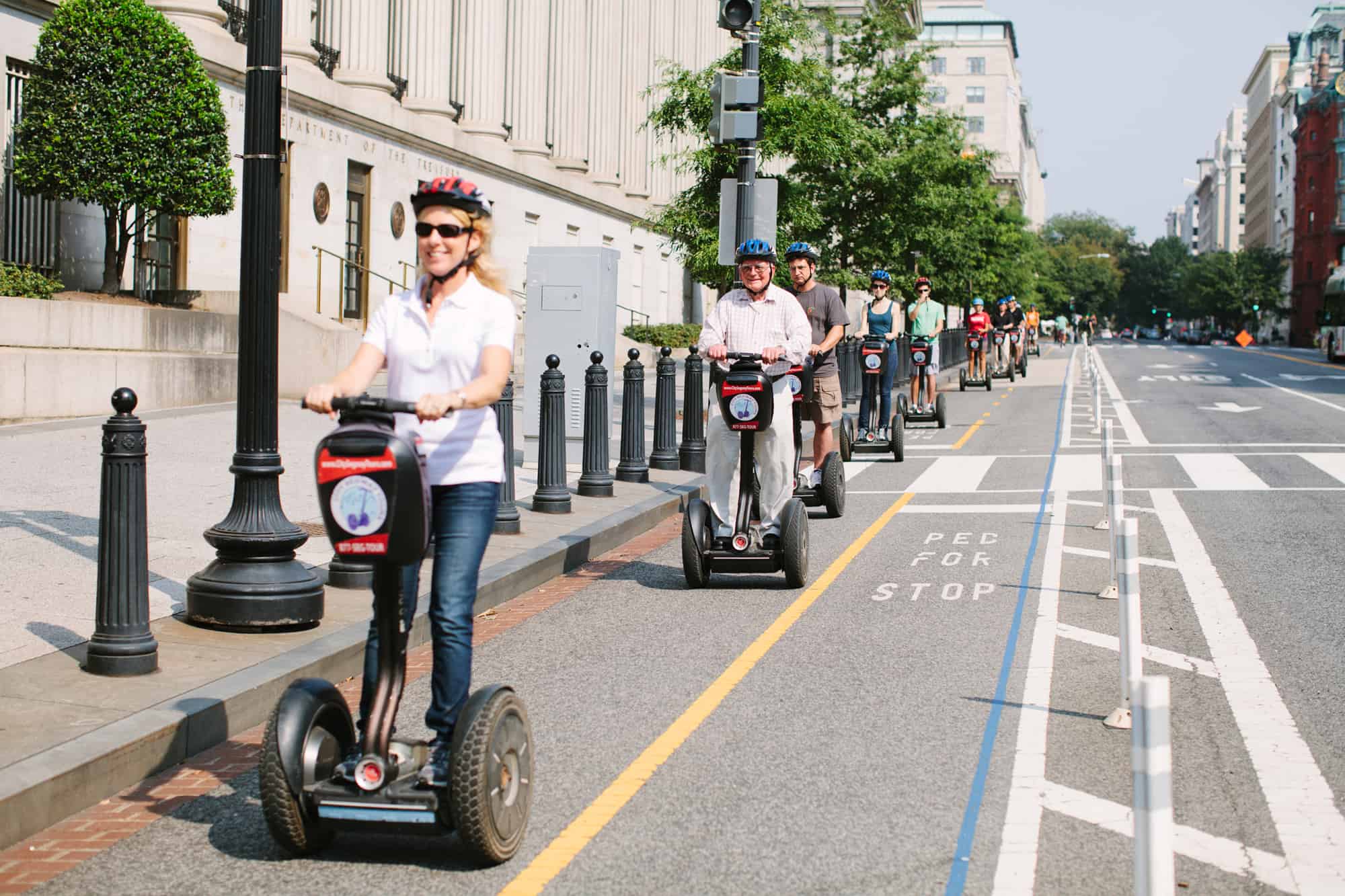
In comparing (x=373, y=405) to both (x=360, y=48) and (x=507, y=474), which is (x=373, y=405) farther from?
(x=360, y=48)

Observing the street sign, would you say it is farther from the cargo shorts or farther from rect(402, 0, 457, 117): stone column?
rect(402, 0, 457, 117): stone column

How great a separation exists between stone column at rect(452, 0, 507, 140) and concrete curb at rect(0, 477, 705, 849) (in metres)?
29.6

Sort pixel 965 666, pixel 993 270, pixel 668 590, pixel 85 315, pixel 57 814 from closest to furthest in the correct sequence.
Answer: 1. pixel 57 814
2. pixel 965 666
3. pixel 668 590
4. pixel 85 315
5. pixel 993 270

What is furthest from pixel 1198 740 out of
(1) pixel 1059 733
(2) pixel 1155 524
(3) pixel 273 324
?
(2) pixel 1155 524

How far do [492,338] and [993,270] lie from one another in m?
49.6

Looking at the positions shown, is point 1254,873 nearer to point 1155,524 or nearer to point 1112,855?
point 1112,855

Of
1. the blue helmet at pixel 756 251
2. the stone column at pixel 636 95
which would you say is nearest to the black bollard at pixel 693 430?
the blue helmet at pixel 756 251

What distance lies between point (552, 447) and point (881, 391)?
21.5 ft

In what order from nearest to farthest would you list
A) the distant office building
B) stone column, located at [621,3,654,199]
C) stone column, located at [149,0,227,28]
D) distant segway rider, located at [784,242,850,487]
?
distant segway rider, located at [784,242,850,487], stone column, located at [149,0,227,28], stone column, located at [621,3,654,199], the distant office building

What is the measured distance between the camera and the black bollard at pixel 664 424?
51.0 ft

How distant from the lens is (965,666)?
7.43 meters

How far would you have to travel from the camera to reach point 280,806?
4512mm

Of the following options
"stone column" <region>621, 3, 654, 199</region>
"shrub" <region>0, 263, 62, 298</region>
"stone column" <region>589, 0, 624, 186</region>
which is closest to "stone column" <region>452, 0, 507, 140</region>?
"stone column" <region>589, 0, 624, 186</region>

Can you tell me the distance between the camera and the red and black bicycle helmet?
15.4 feet
